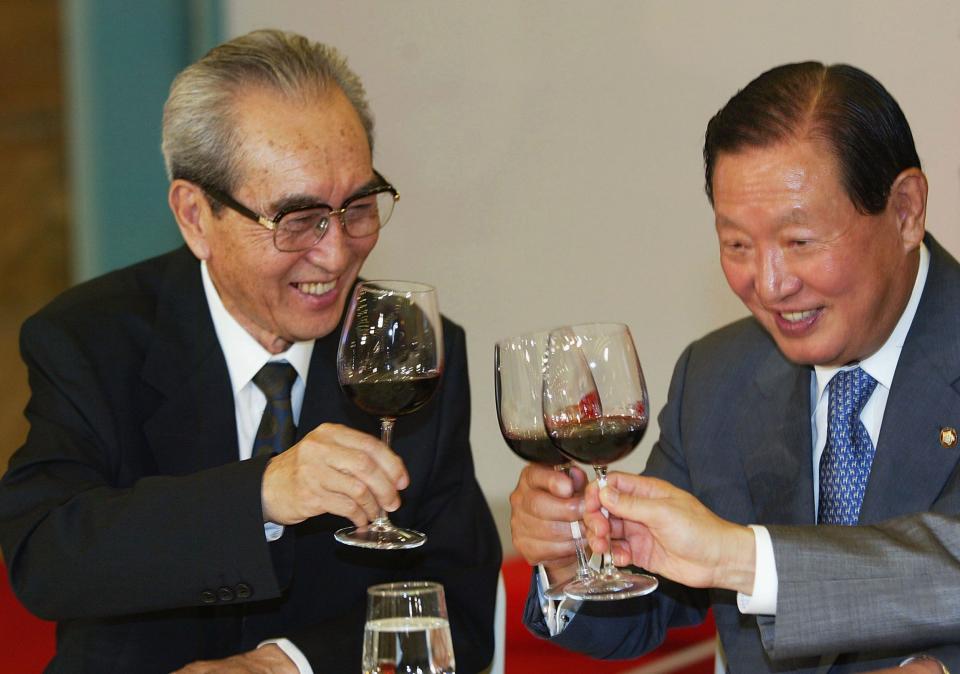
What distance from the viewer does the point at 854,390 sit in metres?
2.09

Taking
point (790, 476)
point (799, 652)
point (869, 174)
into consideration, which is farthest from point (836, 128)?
point (799, 652)

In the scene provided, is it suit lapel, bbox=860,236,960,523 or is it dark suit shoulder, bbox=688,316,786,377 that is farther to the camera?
dark suit shoulder, bbox=688,316,786,377

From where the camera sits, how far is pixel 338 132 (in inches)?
88.2

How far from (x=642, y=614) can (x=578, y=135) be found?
5.55 ft

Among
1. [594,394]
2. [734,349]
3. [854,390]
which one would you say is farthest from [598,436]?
[734,349]

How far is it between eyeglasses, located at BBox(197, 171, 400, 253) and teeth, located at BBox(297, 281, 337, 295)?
7 centimetres

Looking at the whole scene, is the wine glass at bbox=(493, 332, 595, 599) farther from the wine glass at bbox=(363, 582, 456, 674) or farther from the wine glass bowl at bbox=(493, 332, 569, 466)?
the wine glass at bbox=(363, 582, 456, 674)

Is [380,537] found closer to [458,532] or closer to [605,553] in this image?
[605,553]

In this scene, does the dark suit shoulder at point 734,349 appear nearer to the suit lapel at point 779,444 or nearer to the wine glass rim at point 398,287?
the suit lapel at point 779,444

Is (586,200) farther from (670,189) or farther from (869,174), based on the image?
(869,174)

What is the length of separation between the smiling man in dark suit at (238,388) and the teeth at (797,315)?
68 centimetres

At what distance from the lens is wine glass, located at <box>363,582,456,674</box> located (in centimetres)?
134

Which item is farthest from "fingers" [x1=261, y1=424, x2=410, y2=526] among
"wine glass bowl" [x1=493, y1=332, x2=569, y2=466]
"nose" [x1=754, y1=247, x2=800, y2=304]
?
"nose" [x1=754, y1=247, x2=800, y2=304]

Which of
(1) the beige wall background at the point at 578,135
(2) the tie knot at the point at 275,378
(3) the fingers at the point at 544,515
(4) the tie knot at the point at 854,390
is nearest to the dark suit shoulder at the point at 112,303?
(2) the tie knot at the point at 275,378
